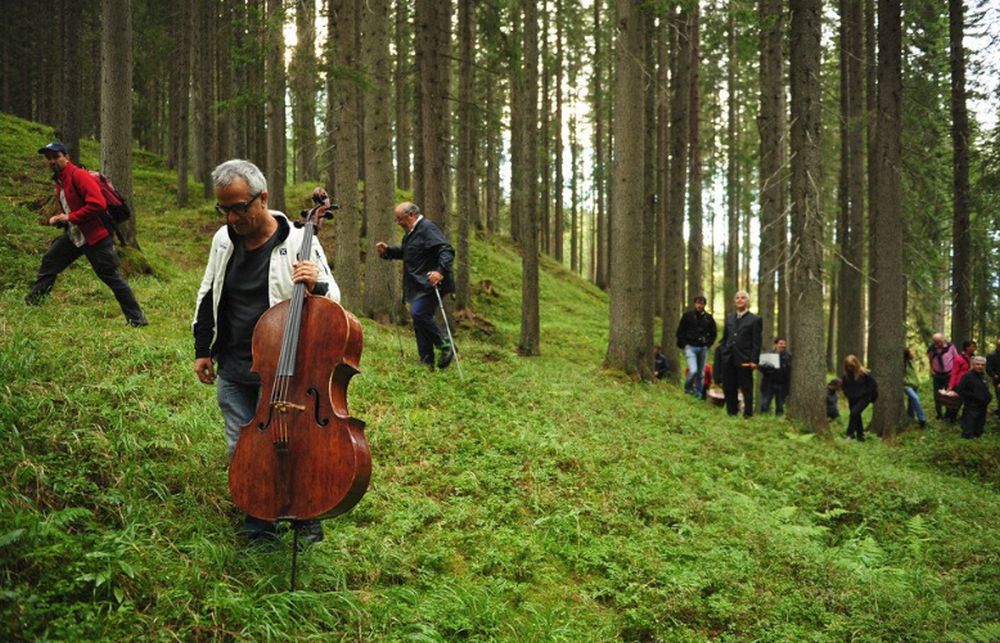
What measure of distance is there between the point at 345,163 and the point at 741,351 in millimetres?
8081

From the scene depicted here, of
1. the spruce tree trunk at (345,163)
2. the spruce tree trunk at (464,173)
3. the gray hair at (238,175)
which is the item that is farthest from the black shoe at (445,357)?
the spruce tree trunk at (464,173)

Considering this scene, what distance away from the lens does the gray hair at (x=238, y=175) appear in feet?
12.1

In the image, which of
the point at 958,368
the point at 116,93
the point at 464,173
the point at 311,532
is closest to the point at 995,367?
the point at 958,368

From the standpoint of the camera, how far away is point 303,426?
3438 mm

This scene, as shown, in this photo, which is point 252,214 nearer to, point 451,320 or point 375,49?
point 375,49

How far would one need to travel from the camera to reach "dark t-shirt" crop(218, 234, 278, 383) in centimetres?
403

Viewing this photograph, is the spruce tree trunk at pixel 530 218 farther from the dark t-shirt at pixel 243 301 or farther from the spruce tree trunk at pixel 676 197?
the dark t-shirt at pixel 243 301

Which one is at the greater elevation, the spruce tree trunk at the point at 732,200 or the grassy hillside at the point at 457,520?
the spruce tree trunk at the point at 732,200

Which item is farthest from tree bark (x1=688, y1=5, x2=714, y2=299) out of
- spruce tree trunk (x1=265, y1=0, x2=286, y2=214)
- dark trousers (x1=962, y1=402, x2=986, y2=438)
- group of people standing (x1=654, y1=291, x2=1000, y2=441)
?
spruce tree trunk (x1=265, y1=0, x2=286, y2=214)

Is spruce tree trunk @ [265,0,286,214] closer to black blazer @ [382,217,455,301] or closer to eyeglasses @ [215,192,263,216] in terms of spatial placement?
black blazer @ [382,217,455,301]

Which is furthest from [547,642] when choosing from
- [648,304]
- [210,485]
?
[648,304]

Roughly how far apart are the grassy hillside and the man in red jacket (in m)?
0.38

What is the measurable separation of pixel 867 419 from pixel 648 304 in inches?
300

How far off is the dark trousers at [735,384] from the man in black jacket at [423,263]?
248 inches
